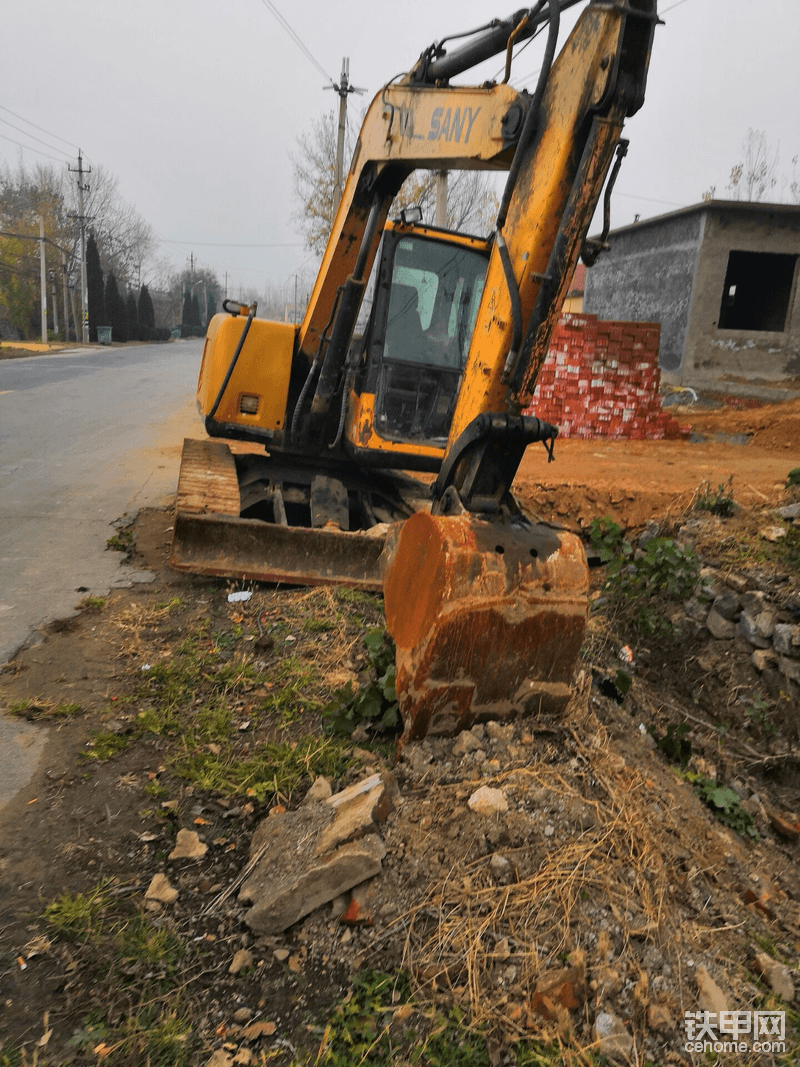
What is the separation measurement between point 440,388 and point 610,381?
702cm

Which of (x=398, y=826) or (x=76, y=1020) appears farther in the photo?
(x=398, y=826)

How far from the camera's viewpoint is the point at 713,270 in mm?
14891

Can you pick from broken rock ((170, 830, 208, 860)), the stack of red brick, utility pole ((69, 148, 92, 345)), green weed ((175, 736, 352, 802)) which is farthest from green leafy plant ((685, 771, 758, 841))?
utility pole ((69, 148, 92, 345))

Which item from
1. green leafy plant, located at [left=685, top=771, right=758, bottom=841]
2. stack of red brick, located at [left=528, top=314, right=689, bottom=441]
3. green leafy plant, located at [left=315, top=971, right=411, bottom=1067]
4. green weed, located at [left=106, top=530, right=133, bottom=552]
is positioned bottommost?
green leafy plant, located at [left=685, top=771, right=758, bottom=841]

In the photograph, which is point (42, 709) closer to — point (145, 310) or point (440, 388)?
point (440, 388)

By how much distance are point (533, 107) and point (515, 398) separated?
Result: 1209 millimetres

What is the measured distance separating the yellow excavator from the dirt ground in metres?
0.45

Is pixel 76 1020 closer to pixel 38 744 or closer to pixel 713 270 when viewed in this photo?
pixel 38 744

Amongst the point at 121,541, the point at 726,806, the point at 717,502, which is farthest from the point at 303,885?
the point at 717,502

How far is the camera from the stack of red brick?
12.1 meters

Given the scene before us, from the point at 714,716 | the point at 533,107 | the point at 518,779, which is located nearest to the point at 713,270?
the point at 714,716

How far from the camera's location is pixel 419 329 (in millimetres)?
5977

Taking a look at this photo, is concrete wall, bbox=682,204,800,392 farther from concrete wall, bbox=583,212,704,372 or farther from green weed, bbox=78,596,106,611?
green weed, bbox=78,596,106,611

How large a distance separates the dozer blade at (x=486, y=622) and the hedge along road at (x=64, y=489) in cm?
164
